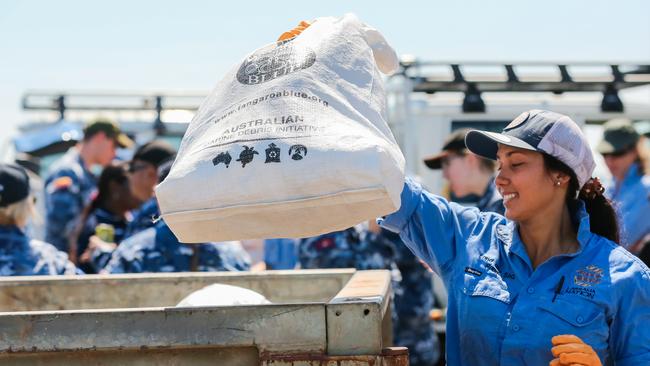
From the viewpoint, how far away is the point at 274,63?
2.32 metres

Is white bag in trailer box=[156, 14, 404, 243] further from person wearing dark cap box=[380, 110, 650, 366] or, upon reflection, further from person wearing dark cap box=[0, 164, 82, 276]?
person wearing dark cap box=[0, 164, 82, 276]

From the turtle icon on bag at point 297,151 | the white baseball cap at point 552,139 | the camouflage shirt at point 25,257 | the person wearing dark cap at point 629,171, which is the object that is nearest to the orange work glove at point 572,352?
the white baseball cap at point 552,139

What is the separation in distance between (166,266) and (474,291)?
5.08 feet

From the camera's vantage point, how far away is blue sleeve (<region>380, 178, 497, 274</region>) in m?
2.60

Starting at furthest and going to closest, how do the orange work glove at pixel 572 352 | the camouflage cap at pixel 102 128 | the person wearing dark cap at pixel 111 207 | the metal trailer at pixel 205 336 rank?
the camouflage cap at pixel 102 128, the person wearing dark cap at pixel 111 207, the orange work glove at pixel 572 352, the metal trailer at pixel 205 336

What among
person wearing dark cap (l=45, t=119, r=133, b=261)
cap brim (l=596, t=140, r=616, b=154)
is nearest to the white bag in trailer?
person wearing dark cap (l=45, t=119, r=133, b=261)

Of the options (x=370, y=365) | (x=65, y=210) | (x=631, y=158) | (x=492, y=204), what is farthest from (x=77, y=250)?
(x=370, y=365)

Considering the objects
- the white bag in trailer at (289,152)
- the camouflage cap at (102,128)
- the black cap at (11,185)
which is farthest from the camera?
the camouflage cap at (102,128)

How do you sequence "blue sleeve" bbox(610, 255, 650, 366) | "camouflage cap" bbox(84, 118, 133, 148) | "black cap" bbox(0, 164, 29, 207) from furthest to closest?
"camouflage cap" bbox(84, 118, 133, 148) < "black cap" bbox(0, 164, 29, 207) < "blue sleeve" bbox(610, 255, 650, 366)

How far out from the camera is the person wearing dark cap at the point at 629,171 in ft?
18.3

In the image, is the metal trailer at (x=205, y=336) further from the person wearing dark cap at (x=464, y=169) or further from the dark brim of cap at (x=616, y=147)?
the dark brim of cap at (x=616, y=147)

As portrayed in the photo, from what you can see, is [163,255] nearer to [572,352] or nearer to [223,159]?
[223,159]

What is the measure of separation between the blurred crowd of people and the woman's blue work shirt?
391 millimetres

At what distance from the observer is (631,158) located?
5758mm
